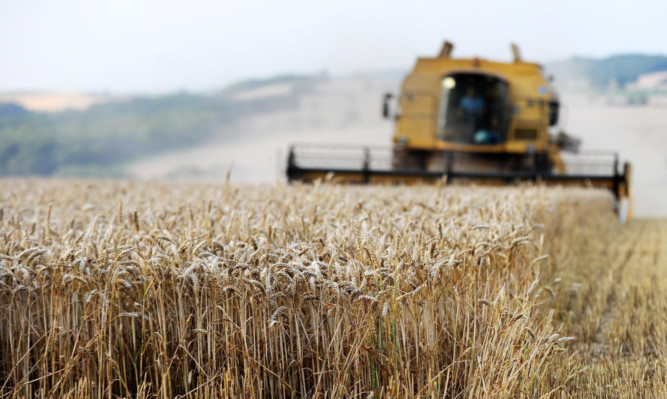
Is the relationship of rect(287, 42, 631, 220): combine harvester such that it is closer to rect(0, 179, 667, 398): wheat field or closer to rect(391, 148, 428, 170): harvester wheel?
rect(391, 148, 428, 170): harvester wheel

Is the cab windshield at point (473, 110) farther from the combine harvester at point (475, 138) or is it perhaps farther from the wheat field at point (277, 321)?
the wheat field at point (277, 321)

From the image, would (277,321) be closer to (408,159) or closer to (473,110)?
(473,110)

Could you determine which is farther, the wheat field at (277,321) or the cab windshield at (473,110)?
the cab windshield at (473,110)

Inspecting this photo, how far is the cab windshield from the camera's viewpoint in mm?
13789

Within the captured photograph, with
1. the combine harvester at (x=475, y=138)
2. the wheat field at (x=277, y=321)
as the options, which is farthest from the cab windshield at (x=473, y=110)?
the wheat field at (x=277, y=321)

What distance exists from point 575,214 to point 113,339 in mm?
8787

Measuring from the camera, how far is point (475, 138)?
541 inches

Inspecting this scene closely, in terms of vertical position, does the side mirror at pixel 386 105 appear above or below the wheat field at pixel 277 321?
above

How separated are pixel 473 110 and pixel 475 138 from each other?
60 centimetres

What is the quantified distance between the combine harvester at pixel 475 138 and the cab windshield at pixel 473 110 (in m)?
0.02

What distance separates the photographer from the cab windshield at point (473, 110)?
13789mm

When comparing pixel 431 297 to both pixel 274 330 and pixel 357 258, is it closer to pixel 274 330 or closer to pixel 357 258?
pixel 357 258

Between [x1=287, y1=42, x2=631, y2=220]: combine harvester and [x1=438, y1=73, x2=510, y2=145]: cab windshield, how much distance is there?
21 millimetres

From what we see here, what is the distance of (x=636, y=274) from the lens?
7391 mm
